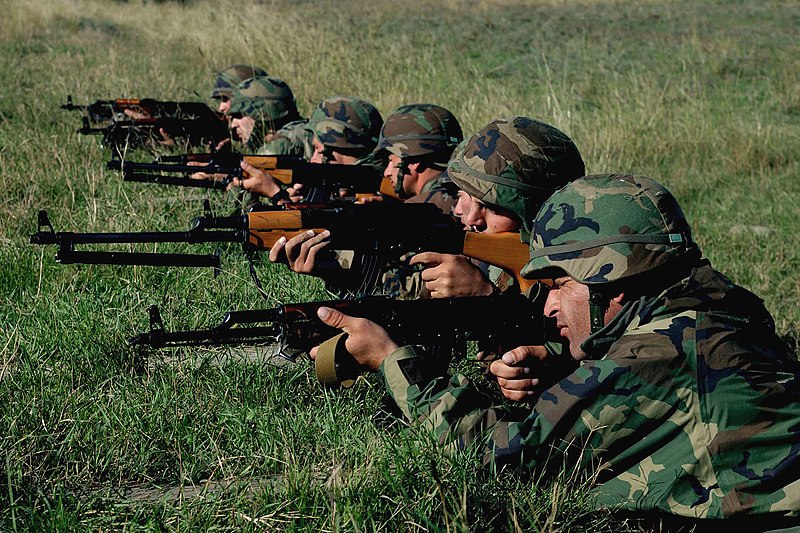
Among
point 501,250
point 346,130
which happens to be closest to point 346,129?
point 346,130

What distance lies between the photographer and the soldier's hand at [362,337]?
3148mm

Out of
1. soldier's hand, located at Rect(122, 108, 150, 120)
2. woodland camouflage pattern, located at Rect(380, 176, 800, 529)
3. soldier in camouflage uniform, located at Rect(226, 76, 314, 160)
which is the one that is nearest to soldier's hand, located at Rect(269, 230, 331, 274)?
woodland camouflage pattern, located at Rect(380, 176, 800, 529)

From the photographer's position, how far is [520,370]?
3.32m

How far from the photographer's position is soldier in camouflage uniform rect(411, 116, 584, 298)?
4.04 meters

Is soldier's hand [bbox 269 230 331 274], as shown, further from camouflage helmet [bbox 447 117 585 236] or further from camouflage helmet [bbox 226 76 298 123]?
camouflage helmet [bbox 226 76 298 123]

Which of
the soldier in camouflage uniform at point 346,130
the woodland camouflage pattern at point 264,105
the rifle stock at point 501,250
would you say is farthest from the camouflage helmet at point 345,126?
the rifle stock at point 501,250

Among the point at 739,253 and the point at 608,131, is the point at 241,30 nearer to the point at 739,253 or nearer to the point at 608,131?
the point at 608,131

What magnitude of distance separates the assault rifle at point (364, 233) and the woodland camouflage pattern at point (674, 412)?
119cm

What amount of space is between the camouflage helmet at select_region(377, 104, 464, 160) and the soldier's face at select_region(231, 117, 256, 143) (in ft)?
11.6

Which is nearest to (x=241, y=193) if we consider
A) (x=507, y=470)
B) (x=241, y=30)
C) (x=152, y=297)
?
(x=152, y=297)

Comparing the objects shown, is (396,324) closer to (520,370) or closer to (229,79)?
(520,370)

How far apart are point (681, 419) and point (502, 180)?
5.96ft

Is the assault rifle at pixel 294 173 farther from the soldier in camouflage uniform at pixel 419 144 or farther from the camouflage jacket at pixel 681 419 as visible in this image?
the camouflage jacket at pixel 681 419

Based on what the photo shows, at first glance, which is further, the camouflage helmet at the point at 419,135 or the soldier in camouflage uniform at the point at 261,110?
the soldier in camouflage uniform at the point at 261,110
